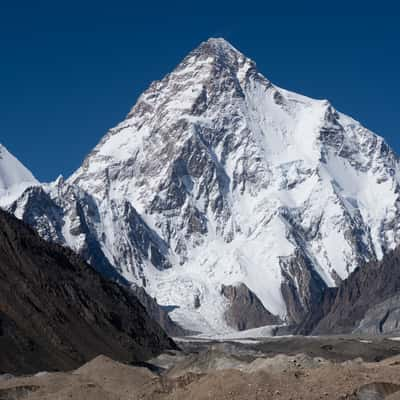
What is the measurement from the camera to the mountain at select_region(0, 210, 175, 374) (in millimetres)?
139125

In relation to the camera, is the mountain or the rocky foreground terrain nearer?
the rocky foreground terrain

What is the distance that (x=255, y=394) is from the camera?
59.8 metres

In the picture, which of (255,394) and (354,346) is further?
(354,346)

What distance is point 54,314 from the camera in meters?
158

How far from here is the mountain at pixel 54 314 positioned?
456 feet

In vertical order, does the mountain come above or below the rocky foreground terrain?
above

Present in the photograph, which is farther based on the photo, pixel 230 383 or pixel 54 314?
pixel 54 314

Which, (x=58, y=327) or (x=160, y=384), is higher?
(x=58, y=327)

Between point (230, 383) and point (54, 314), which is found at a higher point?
point (54, 314)

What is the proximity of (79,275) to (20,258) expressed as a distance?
23473mm

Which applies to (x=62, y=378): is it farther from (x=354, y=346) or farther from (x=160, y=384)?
(x=354, y=346)

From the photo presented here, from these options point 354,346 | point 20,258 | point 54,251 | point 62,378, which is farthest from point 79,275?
point 62,378

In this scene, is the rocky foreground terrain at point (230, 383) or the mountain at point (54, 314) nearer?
the rocky foreground terrain at point (230, 383)

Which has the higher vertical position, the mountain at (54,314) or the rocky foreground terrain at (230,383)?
the mountain at (54,314)
